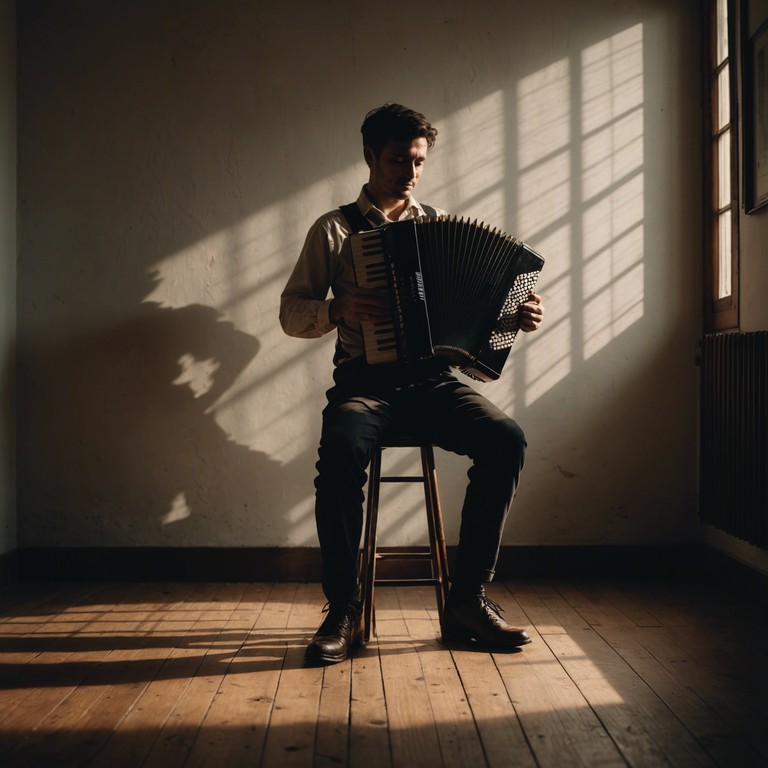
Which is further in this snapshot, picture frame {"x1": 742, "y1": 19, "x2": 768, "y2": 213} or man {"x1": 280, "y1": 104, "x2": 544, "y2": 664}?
picture frame {"x1": 742, "y1": 19, "x2": 768, "y2": 213}

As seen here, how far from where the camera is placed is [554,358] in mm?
3229

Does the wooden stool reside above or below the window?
below

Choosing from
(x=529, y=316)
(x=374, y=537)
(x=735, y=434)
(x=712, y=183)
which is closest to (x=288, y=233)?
(x=529, y=316)

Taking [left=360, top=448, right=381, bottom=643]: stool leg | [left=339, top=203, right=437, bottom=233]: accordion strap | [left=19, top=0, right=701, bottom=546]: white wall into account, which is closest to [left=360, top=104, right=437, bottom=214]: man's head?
[left=339, top=203, right=437, bottom=233]: accordion strap

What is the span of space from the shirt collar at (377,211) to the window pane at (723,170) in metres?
1.23

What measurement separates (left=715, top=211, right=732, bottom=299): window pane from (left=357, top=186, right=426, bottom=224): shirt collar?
4.02 ft

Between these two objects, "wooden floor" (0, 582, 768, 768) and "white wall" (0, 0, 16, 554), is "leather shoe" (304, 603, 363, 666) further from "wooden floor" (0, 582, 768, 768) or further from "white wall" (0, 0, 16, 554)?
"white wall" (0, 0, 16, 554)

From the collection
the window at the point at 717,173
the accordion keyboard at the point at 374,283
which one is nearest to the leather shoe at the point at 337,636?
the accordion keyboard at the point at 374,283

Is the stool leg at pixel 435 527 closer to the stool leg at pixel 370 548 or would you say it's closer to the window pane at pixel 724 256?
the stool leg at pixel 370 548

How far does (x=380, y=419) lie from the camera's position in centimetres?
235

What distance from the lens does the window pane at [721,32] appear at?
3123 mm

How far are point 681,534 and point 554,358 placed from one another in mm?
807

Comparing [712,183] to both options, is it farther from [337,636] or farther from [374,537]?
[337,636]

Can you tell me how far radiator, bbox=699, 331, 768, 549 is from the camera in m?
2.61
